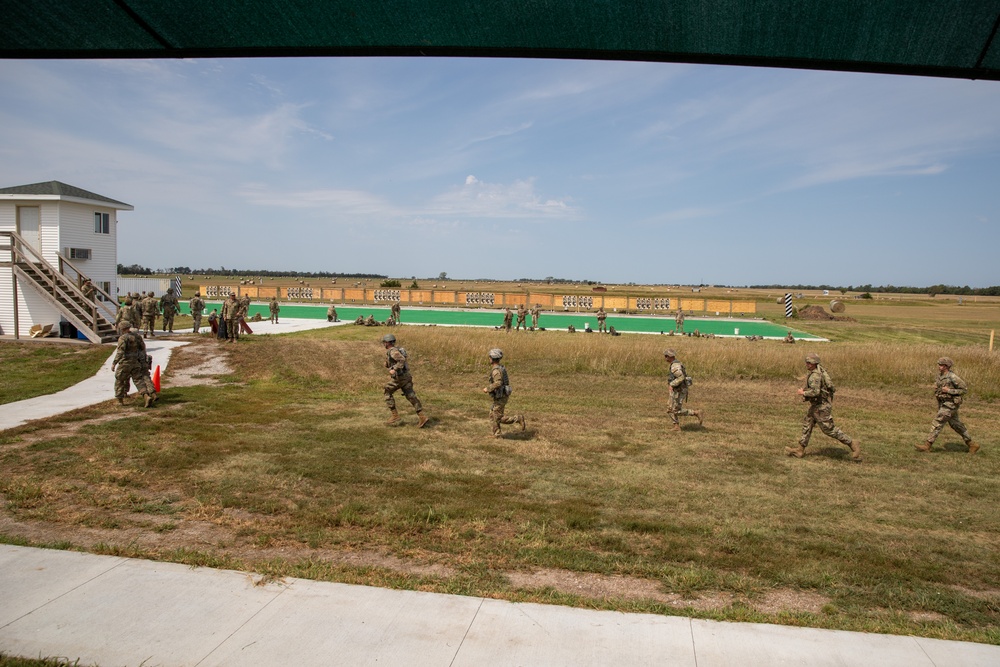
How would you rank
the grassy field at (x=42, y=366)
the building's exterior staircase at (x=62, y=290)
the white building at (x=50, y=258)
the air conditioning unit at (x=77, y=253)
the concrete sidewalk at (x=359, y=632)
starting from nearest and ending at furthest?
the concrete sidewalk at (x=359, y=632) → the grassy field at (x=42, y=366) → the building's exterior staircase at (x=62, y=290) → the white building at (x=50, y=258) → the air conditioning unit at (x=77, y=253)

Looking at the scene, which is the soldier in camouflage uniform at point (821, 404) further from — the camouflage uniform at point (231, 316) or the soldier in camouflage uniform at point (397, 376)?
the camouflage uniform at point (231, 316)

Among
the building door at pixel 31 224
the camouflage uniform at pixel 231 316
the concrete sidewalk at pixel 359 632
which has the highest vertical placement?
the building door at pixel 31 224

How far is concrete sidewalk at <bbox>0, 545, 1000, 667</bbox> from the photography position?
4727 millimetres

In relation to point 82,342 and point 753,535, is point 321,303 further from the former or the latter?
point 753,535

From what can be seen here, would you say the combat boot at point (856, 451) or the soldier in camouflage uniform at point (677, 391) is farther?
the soldier in camouflage uniform at point (677, 391)

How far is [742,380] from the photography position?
71.2 ft

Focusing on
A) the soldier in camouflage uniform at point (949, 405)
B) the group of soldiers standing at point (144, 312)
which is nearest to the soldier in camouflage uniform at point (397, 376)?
the soldier in camouflage uniform at point (949, 405)

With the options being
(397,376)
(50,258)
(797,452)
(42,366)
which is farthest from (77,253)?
(797,452)

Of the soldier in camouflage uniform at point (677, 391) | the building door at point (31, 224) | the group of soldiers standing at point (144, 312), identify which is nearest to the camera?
the soldier in camouflage uniform at point (677, 391)

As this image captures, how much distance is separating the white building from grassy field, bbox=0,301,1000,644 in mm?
10291

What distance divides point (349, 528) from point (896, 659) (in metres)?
5.83

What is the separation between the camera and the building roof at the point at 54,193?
25.3m

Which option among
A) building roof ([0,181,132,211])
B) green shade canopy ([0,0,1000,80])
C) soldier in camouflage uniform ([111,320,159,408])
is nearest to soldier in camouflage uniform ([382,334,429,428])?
soldier in camouflage uniform ([111,320,159,408])

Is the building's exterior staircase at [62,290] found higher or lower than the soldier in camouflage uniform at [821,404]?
higher
